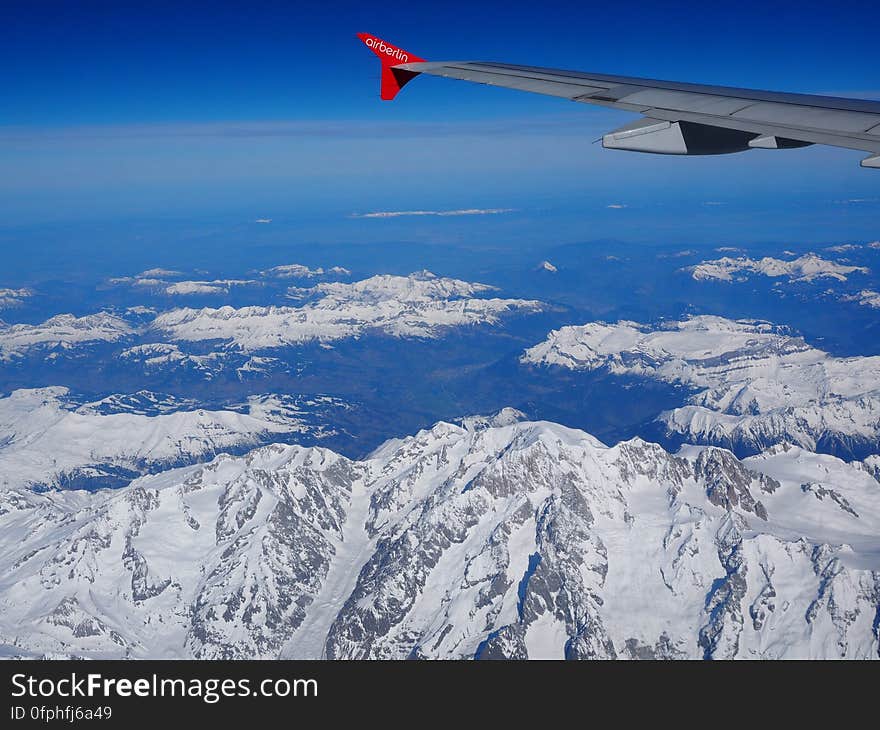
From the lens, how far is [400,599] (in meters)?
147

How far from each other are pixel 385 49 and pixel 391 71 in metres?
0.53

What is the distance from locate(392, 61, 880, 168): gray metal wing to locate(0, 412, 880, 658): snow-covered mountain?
411 ft

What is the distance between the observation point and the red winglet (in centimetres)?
1499

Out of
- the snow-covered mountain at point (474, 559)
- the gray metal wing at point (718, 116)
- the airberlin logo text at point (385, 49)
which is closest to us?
the gray metal wing at point (718, 116)

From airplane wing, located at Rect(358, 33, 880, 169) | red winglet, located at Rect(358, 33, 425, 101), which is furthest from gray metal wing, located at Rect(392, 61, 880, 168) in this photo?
red winglet, located at Rect(358, 33, 425, 101)

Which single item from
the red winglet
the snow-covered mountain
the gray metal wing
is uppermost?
the red winglet

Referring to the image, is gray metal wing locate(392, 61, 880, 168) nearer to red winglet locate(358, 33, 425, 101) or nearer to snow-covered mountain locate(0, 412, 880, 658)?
red winglet locate(358, 33, 425, 101)

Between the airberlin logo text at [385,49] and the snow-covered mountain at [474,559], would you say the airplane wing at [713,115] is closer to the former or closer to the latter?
the airberlin logo text at [385,49]

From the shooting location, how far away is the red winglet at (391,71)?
15.0 m

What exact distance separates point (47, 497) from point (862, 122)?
9294 inches

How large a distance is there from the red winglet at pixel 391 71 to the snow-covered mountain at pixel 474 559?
4881 inches

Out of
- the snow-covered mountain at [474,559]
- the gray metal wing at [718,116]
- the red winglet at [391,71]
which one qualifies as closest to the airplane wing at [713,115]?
the gray metal wing at [718,116]
